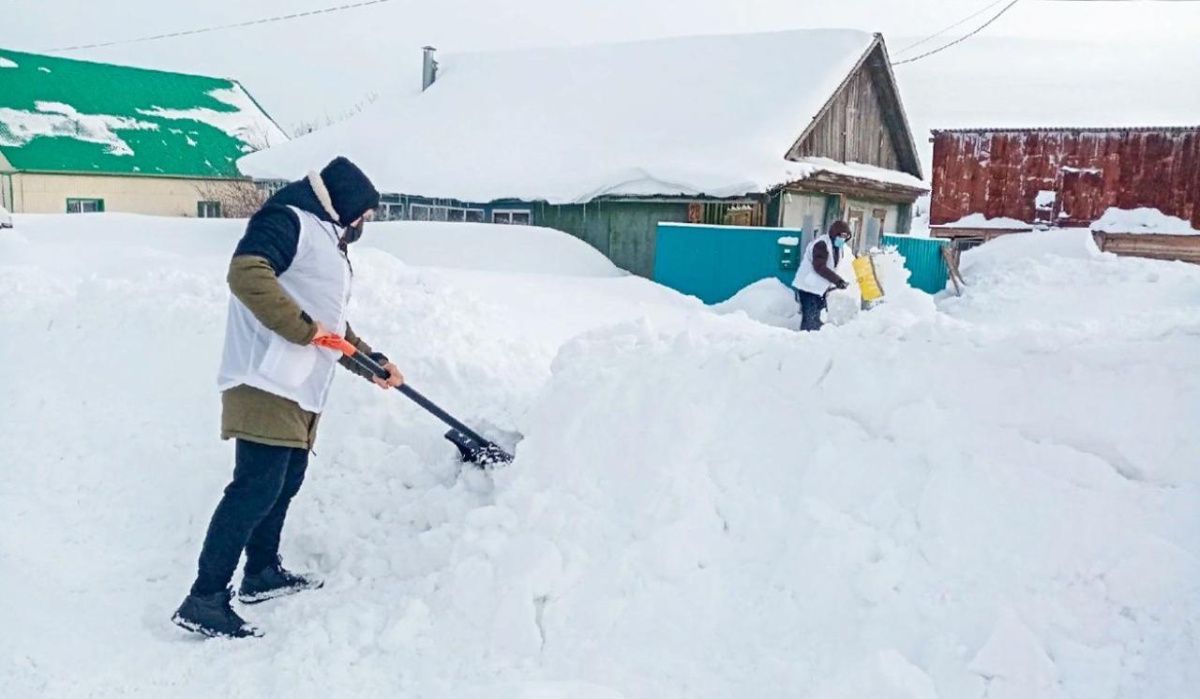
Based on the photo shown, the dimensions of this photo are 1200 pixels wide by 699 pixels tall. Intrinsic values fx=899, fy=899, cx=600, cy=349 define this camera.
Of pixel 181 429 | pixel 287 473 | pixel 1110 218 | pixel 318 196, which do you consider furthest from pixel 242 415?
pixel 1110 218

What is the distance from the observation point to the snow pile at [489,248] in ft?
39.9

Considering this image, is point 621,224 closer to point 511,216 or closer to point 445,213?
point 511,216

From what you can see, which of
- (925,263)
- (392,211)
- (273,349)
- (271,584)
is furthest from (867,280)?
(392,211)

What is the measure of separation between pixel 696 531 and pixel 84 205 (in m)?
26.7

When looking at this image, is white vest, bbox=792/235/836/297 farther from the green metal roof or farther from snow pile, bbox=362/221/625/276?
the green metal roof

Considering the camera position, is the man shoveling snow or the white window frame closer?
the man shoveling snow

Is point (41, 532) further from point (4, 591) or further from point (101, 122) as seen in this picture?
point (101, 122)

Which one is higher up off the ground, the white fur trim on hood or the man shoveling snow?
the white fur trim on hood

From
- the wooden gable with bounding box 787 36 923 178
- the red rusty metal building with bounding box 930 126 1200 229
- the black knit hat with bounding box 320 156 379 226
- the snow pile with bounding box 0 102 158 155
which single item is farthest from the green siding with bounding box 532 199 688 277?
the snow pile with bounding box 0 102 158 155

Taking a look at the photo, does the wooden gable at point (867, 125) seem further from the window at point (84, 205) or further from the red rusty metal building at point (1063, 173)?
the window at point (84, 205)

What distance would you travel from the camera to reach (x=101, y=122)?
26328 millimetres

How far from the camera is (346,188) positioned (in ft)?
10.4

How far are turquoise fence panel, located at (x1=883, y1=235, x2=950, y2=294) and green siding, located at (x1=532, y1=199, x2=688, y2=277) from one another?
12.1 ft

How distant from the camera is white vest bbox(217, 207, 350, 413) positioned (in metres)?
3.06
